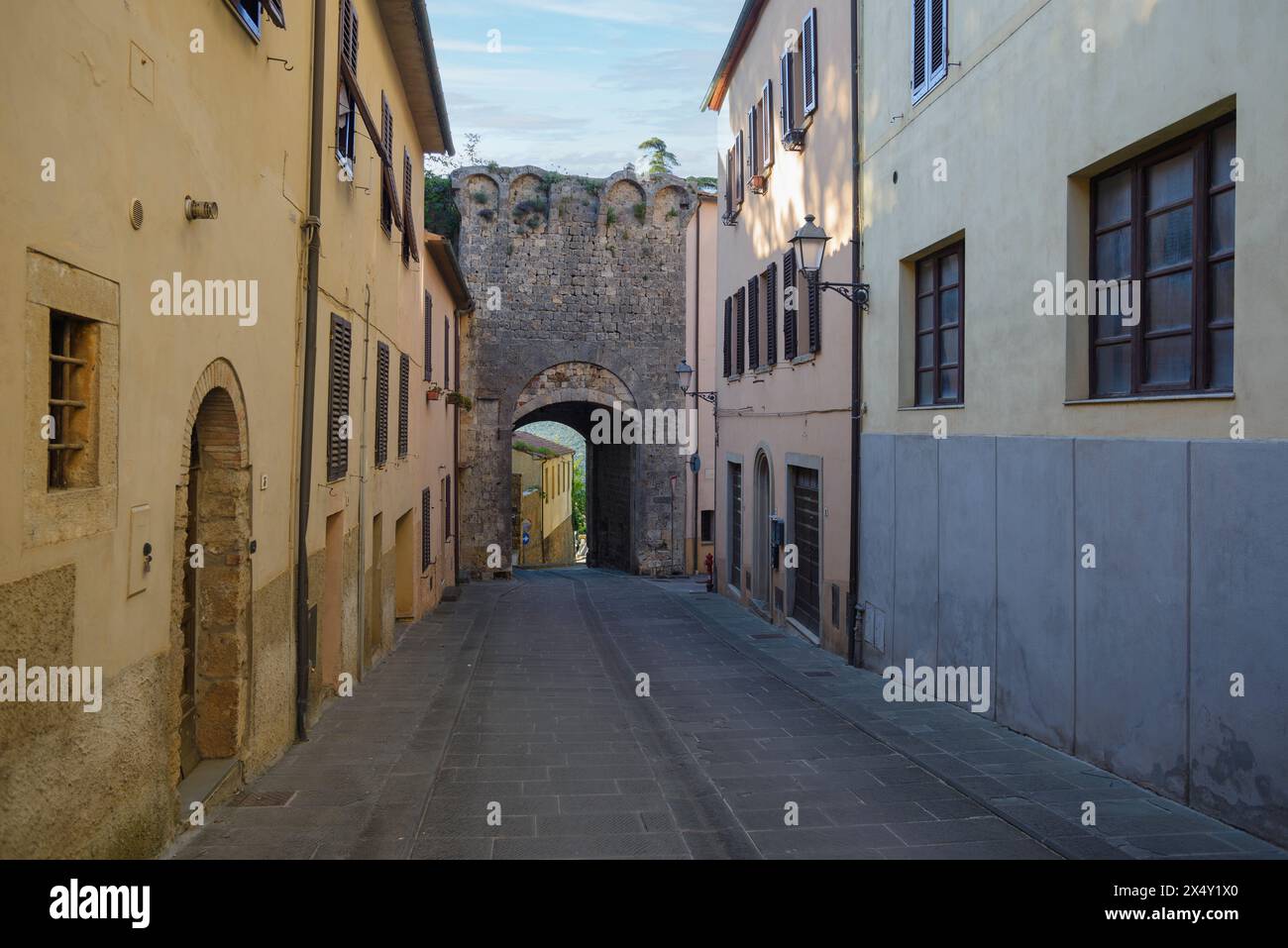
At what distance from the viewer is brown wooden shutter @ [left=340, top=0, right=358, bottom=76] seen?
9437 mm

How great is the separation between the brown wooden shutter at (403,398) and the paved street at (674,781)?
3.84 meters

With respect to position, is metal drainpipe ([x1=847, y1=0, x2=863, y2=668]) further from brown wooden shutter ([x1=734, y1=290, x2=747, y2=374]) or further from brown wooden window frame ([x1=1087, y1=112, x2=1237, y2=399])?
brown wooden shutter ([x1=734, y1=290, x2=747, y2=374])

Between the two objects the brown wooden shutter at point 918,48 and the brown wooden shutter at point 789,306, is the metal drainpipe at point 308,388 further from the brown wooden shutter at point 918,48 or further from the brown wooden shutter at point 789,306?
the brown wooden shutter at point 789,306

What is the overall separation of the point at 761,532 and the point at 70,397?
1472 cm

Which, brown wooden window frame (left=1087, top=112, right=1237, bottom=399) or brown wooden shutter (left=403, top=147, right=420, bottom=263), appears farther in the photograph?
brown wooden shutter (left=403, top=147, right=420, bottom=263)

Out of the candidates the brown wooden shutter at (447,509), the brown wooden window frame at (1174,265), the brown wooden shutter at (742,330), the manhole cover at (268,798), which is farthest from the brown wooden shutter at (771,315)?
the manhole cover at (268,798)

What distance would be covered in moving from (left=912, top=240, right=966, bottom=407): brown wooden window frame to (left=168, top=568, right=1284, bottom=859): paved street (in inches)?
119

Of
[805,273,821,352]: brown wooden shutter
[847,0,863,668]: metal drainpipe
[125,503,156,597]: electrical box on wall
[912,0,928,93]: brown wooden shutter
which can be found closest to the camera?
[125,503,156,597]: electrical box on wall

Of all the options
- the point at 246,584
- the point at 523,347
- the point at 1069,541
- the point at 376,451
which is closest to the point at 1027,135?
the point at 1069,541

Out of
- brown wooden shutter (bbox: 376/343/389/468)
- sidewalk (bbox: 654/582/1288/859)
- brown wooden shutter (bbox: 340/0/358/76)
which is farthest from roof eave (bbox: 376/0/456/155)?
sidewalk (bbox: 654/582/1288/859)

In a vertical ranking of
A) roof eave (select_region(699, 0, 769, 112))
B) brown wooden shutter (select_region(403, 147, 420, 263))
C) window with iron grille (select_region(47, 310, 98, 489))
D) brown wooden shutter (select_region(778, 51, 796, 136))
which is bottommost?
window with iron grille (select_region(47, 310, 98, 489))

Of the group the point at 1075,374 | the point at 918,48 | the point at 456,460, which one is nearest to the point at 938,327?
the point at 918,48

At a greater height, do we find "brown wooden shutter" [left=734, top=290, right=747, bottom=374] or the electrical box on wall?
"brown wooden shutter" [left=734, top=290, right=747, bottom=374]

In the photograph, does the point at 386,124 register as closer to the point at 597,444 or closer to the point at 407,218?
the point at 407,218
